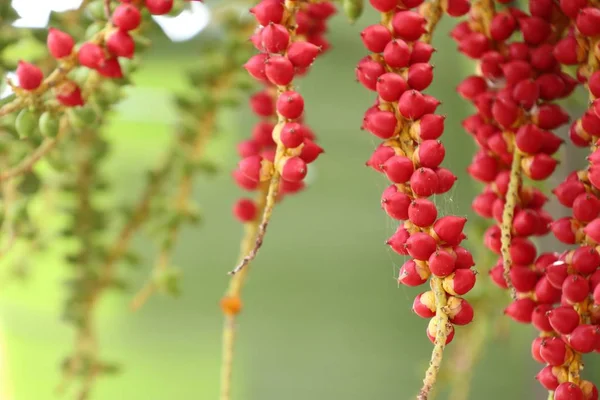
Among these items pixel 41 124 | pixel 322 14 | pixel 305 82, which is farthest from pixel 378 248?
pixel 41 124

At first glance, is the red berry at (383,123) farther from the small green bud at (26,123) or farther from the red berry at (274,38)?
the small green bud at (26,123)

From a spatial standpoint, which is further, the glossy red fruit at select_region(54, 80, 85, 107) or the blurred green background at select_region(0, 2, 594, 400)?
the blurred green background at select_region(0, 2, 594, 400)

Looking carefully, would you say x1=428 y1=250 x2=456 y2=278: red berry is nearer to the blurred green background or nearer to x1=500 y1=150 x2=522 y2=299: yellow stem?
x1=500 y1=150 x2=522 y2=299: yellow stem

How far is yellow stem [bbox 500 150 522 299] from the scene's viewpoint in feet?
1.08

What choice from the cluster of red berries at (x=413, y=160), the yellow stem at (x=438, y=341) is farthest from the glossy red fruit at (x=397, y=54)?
the yellow stem at (x=438, y=341)

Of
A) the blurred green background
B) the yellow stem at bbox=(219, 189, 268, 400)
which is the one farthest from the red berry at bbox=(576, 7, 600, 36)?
Answer: the blurred green background

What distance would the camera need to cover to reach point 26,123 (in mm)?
352

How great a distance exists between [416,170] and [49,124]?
0.62 ft

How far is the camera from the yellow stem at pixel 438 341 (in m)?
0.28

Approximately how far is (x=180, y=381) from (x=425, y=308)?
746mm

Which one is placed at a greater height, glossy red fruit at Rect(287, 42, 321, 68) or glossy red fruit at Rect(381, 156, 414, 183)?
glossy red fruit at Rect(287, 42, 321, 68)

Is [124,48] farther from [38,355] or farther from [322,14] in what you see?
[38,355]

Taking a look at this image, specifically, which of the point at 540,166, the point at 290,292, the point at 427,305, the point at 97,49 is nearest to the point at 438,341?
the point at 427,305

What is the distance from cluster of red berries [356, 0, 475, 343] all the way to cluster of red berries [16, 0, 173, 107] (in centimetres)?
12
